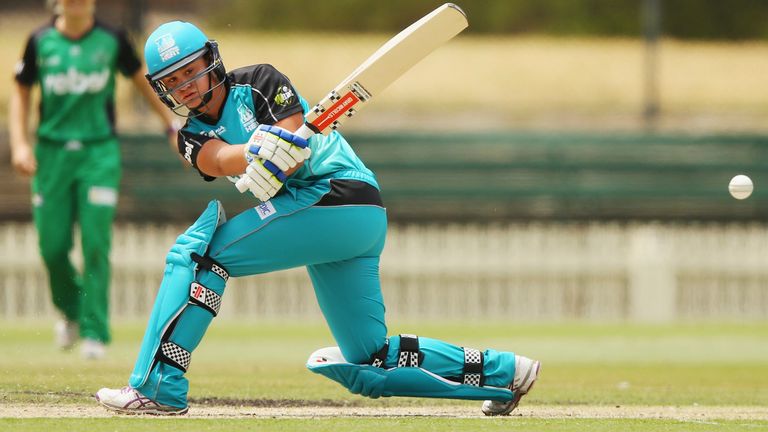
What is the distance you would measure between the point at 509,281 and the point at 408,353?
7.75m

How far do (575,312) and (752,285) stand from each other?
1.59 m

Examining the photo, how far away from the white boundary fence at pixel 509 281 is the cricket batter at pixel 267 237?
744cm

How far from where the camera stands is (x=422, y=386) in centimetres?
554

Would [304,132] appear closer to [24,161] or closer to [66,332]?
[24,161]

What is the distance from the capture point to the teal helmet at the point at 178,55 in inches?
208

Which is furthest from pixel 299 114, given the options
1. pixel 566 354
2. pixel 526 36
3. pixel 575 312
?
pixel 526 36

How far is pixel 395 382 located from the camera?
18.2 feet

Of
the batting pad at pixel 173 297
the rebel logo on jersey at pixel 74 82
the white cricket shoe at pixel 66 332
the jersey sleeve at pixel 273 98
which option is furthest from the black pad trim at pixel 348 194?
the white cricket shoe at pixel 66 332

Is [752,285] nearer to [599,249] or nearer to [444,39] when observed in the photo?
[599,249]

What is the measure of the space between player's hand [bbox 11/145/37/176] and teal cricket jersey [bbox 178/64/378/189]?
3.44 metres

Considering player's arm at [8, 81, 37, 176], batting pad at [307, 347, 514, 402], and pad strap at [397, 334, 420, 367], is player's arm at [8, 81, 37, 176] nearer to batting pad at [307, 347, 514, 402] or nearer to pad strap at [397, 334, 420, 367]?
batting pad at [307, 347, 514, 402]

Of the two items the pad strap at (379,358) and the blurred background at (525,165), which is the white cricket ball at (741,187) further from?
the blurred background at (525,165)

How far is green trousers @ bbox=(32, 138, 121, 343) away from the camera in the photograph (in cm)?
864

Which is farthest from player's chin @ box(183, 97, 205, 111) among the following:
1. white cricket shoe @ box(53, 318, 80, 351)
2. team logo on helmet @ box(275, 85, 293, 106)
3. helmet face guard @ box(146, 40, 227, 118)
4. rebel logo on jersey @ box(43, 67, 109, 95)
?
white cricket shoe @ box(53, 318, 80, 351)
